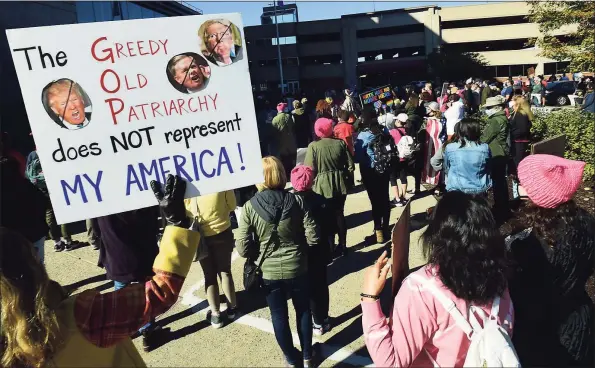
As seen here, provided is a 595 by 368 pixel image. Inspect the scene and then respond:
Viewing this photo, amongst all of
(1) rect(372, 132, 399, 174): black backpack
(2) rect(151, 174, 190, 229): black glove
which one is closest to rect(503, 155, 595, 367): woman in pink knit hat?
(2) rect(151, 174, 190, 229): black glove

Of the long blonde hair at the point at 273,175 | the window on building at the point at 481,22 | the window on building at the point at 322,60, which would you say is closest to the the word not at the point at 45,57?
the long blonde hair at the point at 273,175

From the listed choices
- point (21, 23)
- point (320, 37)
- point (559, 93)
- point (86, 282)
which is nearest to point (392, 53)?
point (320, 37)

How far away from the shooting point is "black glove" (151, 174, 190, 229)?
186 centimetres

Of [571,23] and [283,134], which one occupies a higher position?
[571,23]

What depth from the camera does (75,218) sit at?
6.54 feet

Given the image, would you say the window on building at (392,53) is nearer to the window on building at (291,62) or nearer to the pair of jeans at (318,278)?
the window on building at (291,62)

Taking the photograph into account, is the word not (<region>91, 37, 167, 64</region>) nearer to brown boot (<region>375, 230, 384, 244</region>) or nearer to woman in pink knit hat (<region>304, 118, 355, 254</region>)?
woman in pink knit hat (<region>304, 118, 355, 254</region>)

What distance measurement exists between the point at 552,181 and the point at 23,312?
7.35 feet

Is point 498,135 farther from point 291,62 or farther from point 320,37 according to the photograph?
point 320,37

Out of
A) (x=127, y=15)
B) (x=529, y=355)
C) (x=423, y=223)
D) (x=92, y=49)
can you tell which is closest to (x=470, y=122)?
(x=423, y=223)

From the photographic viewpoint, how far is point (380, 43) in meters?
55.3

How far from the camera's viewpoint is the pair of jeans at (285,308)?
133 inches

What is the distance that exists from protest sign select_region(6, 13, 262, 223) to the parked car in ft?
85.6

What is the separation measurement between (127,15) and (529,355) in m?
22.4
